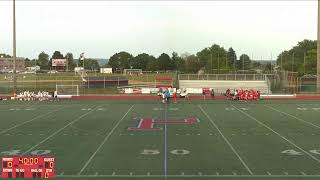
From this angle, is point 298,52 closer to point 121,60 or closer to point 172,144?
point 121,60

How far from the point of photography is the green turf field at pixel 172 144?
13211 mm

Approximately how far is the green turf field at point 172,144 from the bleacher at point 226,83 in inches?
1113

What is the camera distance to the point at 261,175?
12695 mm

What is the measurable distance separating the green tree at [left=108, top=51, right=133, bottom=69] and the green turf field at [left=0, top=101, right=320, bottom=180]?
116083mm

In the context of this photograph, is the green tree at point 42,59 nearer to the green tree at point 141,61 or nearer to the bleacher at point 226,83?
the green tree at point 141,61

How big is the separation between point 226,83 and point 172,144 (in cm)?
4500

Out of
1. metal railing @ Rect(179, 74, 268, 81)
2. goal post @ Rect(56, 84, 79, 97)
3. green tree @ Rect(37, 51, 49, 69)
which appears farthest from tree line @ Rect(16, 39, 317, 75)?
goal post @ Rect(56, 84, 79, 97)

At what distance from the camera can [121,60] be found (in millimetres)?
148000

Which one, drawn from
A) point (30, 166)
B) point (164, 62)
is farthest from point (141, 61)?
point (30, 166)

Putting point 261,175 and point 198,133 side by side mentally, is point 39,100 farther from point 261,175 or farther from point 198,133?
point 261,175

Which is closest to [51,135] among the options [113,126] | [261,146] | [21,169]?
[113,126]

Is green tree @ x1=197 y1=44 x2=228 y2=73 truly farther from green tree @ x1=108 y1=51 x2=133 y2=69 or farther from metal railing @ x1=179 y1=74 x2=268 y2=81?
metal railing @ x1=179 y1=74 x2=268 y2=81

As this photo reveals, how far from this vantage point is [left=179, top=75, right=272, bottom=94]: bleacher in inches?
2296

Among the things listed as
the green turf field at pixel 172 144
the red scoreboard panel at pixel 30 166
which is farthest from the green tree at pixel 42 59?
the red scoreboard panel at pixel 30 166
